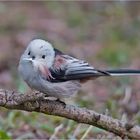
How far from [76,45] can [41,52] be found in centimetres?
447

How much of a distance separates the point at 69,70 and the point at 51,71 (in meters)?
A: 0.19

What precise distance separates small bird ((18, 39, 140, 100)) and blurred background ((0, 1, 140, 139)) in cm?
56

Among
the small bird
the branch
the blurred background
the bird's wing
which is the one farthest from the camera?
the blurred background

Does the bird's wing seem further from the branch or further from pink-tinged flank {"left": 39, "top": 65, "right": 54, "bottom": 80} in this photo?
the branch

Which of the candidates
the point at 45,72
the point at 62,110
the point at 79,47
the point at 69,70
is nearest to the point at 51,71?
the point at 45,72

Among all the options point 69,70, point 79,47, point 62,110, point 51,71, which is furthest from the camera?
point 79,47

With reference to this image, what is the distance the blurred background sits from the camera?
5.38 m

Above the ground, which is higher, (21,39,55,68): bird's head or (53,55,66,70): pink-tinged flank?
(21,39,55,68): bird's head

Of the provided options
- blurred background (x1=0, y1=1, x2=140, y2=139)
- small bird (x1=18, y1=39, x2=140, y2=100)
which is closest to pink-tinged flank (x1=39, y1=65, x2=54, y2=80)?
small bird (x1=18, y1=39, x2=140, y2=100)

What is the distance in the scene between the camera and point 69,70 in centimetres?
444

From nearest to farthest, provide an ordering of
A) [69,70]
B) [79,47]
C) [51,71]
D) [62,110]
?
1. [62,110]
2. [51,71]
3. [69,70]
4. [79,47]

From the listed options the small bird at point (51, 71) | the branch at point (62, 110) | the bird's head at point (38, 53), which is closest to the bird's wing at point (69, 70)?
the small bird at point (51, 71)

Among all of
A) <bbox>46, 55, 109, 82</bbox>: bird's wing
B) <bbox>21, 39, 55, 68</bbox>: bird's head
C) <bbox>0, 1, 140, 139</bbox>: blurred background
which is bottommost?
<bbox>0, 1, 140, 139</bbox>: blurred background

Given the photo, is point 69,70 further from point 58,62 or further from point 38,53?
point 38,53
